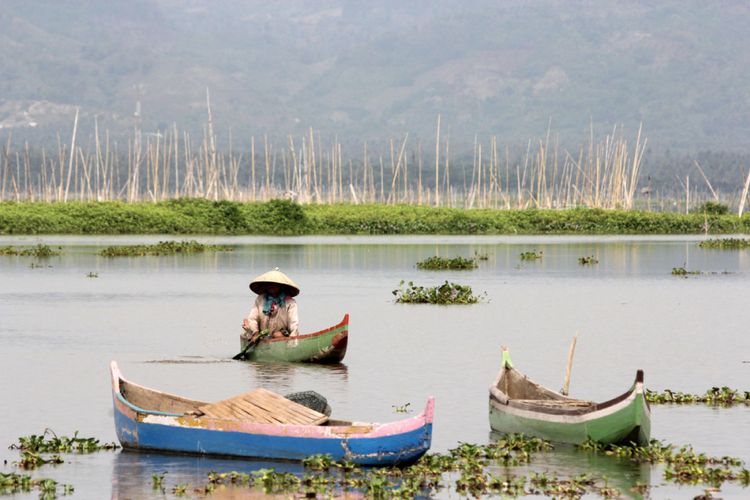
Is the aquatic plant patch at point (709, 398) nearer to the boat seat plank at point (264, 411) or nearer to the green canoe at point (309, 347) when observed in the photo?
the green canoe at point (309, 347)

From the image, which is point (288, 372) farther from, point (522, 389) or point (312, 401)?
point (312, 401)

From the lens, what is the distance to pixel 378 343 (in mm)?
24219

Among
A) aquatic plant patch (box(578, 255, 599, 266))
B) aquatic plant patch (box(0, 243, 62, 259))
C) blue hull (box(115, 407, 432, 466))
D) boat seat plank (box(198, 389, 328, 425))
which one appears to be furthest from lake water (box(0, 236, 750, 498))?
aquatic plant patch (box(0, 243, 62, 259))

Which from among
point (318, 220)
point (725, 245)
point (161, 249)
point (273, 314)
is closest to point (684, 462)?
point (273, 314)

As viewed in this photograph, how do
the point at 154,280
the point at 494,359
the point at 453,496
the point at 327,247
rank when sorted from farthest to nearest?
the point at 327,247 < the point at 154,280 < the point at 494,359 < the point at 453,496

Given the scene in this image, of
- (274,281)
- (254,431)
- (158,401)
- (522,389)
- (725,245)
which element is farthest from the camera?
(725,245)

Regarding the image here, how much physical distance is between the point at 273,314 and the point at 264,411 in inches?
273

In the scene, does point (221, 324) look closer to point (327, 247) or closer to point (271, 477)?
point (271, 477)

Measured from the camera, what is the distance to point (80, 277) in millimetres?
40281

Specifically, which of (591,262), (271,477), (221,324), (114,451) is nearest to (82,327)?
(221,324)

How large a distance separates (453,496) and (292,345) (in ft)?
26.4

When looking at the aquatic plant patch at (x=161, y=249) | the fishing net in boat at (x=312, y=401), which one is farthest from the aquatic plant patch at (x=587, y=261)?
the fishing net in boat at (x=312, y=401)

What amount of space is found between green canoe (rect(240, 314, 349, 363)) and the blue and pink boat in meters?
6.00

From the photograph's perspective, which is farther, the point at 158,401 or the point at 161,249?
the point at 161,249
